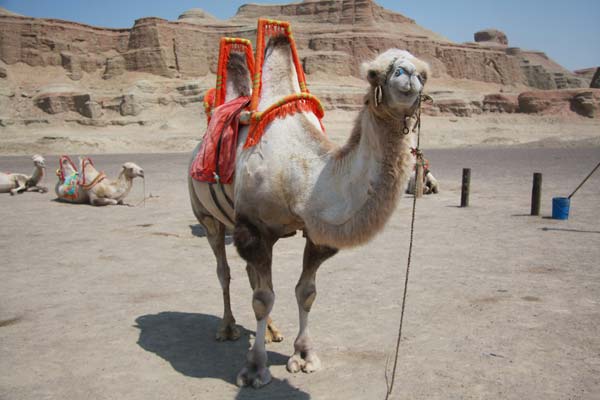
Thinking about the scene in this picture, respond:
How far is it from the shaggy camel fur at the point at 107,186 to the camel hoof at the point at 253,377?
34.0 feet

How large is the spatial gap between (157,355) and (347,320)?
1.86 meters

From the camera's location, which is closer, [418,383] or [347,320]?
[418,383]

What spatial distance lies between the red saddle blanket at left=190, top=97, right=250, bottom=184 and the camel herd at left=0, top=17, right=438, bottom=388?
0.29 feet

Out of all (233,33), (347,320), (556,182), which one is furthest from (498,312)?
(233,33)

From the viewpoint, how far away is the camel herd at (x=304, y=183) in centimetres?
317

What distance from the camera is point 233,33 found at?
7925cm

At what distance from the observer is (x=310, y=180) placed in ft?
12.1

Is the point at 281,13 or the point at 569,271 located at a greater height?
the point at 281,13

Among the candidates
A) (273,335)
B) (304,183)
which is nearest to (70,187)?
(273,335)

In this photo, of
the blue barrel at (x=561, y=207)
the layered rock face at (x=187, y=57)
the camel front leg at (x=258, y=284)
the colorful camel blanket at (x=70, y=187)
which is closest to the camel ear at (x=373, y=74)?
the camel front leg at (x=258, y=284)

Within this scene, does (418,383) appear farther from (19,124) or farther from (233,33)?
(233,33)

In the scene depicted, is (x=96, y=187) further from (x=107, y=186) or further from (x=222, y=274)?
(x=222, y=274)

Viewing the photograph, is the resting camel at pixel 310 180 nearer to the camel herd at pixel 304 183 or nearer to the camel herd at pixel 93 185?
the camel herd at pixel 304 183

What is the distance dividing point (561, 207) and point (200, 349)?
8774 mm
